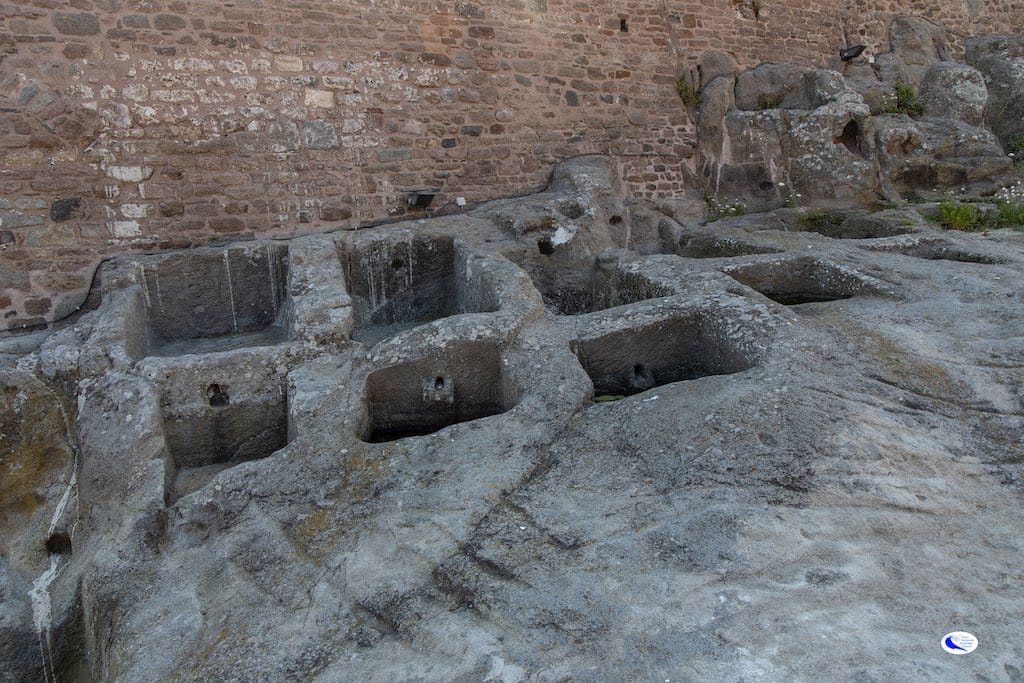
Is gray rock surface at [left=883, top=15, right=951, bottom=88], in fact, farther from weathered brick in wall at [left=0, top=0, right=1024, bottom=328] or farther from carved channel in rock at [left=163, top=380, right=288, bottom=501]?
carved channel in rock at [left=163, top=380, right=288, bottom=501]

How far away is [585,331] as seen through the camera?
4.42m

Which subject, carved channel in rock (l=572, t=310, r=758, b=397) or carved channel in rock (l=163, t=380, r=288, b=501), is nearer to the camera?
carved channel in rock (l=163, t=380, r=288, b=501)

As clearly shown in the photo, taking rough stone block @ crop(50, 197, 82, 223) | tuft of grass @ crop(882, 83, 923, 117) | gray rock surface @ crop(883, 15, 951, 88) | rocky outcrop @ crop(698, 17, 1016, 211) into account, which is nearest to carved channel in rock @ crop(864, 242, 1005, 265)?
rocky outcrop @ crop(698, 17, 1016, 211)

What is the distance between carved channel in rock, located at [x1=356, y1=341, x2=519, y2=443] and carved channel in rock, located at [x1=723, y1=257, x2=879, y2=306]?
181cm

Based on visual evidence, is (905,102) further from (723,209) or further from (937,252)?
(937,252)

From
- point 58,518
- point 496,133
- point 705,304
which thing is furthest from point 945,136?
point 58,518

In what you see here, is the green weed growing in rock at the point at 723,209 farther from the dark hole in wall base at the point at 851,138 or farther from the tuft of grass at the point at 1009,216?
the tuft of grass at the point at 1009,216

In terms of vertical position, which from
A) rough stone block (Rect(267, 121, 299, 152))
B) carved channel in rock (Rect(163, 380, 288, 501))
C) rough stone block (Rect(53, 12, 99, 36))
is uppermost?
rough stone block (Rect(53, 12, 99, 36))

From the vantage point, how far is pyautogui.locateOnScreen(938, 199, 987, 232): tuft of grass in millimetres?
6586

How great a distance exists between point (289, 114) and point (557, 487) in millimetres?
4341

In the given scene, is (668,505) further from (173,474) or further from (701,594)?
(173,474)

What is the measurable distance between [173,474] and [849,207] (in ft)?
21.8

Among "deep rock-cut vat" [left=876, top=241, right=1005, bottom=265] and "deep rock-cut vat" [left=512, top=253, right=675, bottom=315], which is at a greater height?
"deep rock-cut vat" [left=876, top=241, right=1005, bottom=265]

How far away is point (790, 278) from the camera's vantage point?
17.1ft
